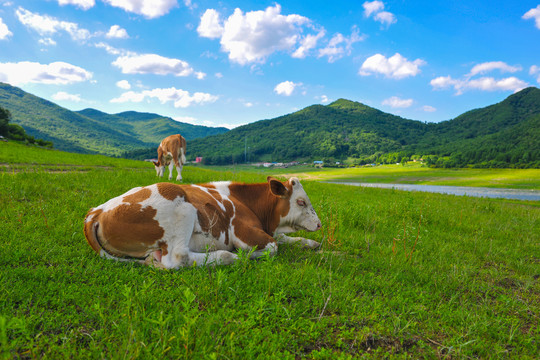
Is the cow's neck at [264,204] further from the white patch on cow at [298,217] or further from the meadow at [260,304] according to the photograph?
the meadow at [260,304]

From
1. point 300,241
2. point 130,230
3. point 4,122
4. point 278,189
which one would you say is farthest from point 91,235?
point 4,122

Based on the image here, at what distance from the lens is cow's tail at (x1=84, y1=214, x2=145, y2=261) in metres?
3.96

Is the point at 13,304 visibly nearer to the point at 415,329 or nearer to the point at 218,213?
the point at 218,213

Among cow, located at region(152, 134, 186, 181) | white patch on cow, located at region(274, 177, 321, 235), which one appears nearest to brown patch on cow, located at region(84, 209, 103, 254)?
white patch on cow, located at region(274, 177, 321, 235)

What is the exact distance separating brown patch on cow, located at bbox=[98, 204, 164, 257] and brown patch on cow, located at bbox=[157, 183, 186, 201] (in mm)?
280

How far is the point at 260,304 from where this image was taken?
108 inches

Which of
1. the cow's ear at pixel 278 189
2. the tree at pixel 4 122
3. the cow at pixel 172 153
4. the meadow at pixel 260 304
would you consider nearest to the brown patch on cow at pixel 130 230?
the meadow at pixel 260 304

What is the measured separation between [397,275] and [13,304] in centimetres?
476

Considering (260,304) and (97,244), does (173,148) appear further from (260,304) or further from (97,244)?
(260,304)

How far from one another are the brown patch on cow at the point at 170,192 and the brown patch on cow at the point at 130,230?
28 centimetres

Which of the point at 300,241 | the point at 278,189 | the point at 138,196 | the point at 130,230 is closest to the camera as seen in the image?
the point at 130,230

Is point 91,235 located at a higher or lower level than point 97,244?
higher

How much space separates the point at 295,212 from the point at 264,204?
27.4 inches

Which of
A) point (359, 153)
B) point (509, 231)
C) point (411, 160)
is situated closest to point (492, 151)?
point (411, 160)
